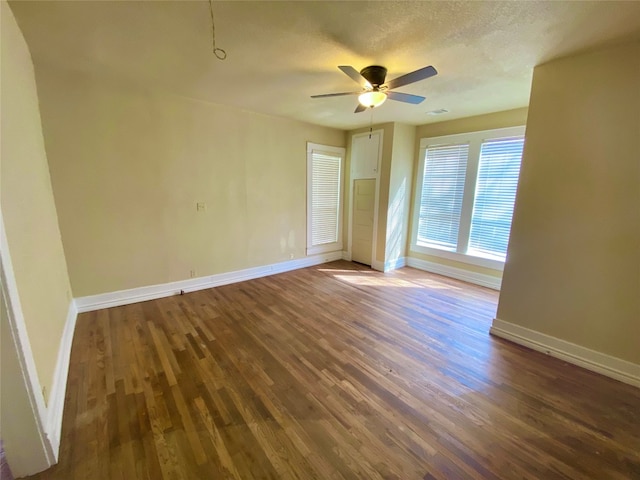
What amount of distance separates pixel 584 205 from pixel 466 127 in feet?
7.95

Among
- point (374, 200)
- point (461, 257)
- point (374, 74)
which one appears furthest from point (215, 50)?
point (461, 257)

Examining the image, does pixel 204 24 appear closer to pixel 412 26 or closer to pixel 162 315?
pixel 412 26

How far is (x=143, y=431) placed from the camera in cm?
166

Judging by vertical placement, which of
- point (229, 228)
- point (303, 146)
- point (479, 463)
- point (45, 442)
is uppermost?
point (303, 146)

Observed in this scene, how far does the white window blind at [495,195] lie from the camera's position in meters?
3.77

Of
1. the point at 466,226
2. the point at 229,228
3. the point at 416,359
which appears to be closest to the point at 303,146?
the point at 229,228

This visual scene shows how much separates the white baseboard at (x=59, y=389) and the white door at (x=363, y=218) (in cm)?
425

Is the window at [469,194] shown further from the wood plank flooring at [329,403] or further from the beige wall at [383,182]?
the wood plank flooring at [329,403]

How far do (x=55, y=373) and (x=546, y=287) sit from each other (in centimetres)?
400

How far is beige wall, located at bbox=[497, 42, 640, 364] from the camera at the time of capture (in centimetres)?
204

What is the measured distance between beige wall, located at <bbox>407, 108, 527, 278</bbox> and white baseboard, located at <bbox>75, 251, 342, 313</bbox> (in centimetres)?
231

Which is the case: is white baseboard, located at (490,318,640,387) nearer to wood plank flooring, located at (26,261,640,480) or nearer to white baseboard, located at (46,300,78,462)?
wood plank flooring, located at (26,261,640,480)

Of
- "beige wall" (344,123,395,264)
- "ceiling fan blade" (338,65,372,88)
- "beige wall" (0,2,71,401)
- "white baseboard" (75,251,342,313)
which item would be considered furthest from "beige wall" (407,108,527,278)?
"beige wall" (0,2,71,401)

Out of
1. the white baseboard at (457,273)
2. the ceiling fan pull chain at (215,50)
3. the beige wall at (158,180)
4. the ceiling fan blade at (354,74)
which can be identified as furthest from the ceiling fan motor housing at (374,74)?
the white baseboard at (457,273)
